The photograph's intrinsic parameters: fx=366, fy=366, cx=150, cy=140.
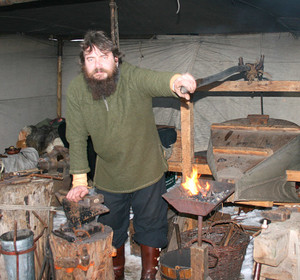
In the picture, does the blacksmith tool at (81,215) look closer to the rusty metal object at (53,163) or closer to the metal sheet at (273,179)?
the metal sheet at (273,179)

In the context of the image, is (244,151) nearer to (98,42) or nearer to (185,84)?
(185,84)

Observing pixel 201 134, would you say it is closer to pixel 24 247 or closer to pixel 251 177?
pixel 251 177

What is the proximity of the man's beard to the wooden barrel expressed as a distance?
4.23 feet

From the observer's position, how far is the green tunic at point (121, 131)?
9.76 ft

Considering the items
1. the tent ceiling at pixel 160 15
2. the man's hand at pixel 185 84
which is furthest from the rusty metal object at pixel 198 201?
the tent ceiling at pixel 160 15

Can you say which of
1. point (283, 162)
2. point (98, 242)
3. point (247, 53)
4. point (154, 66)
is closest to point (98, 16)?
point (154, 66)

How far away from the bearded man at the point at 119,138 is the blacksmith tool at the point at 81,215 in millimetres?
76

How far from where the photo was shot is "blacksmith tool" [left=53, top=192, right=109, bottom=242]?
282 centimetres

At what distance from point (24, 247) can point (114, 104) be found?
1.46 meters

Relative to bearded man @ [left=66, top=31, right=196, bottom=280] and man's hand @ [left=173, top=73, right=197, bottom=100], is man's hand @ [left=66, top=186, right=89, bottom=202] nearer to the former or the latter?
bearded man @ [left=66, top=31, right=196, bottom=280]

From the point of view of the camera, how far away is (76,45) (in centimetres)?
887

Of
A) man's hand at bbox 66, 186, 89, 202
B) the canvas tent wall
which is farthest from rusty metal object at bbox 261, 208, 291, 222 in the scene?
the canvas tent wall

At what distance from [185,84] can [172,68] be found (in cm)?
547

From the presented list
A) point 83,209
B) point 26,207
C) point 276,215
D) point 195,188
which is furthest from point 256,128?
point 26,207
